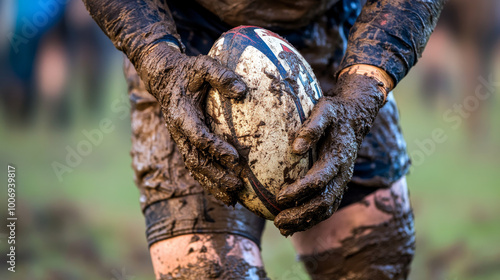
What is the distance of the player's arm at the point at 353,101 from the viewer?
1.44 m

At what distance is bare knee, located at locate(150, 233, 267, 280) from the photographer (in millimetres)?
1746

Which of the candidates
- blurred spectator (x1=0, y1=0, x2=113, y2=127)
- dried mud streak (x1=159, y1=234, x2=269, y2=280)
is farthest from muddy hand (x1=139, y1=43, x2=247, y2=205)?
blurred spectator (x1=0, y1=0, x2=113, y2=127)

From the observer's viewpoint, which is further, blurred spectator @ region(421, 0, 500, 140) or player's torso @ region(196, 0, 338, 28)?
blurred spectator @ region(421, 0, 500, 140)

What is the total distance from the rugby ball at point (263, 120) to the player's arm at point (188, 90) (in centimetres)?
4

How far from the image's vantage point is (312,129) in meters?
1.42

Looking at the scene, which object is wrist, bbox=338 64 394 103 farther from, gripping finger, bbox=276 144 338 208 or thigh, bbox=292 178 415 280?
thigh, bbox=292 178 415 280

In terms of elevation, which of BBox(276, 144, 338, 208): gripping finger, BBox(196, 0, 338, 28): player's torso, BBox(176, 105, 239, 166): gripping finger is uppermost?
BBox(196, 0, 338, 28): player's torso

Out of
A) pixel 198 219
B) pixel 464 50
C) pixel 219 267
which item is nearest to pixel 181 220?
pixel 198 219

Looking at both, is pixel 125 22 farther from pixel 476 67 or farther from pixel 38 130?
pixel 476 67

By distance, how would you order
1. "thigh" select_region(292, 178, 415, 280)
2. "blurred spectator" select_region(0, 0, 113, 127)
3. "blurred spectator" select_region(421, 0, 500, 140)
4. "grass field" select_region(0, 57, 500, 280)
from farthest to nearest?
1. "blurred spectator" select_region(421, 0, 500, 140)
2. "blurred spectator" select_region(0, 0, 113, 127)
3. "grass field" select_region(0, 57, 500, 280)
4. "thigh" select_region(292, 178, 415, 280)

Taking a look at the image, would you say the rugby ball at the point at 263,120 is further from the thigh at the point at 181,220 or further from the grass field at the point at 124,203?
the grass field at the point at 124,203

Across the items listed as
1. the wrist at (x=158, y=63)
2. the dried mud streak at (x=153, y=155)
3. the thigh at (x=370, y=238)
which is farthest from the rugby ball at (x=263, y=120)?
the thigh at (x=370, y=238)

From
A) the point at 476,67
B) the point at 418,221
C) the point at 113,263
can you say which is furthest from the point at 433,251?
the point at 113,263

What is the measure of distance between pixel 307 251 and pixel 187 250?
0.54 metres
